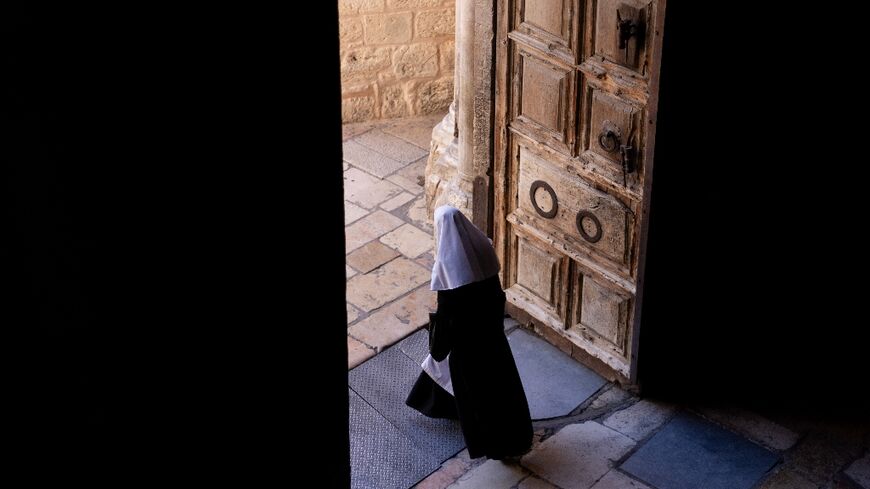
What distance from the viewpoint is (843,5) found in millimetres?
5324

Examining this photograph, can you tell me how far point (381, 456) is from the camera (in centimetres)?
550

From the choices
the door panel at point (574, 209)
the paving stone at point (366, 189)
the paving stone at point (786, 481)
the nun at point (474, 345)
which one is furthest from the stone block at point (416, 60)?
the paving stone at point (786, 481)

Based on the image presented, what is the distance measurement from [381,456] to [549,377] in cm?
107

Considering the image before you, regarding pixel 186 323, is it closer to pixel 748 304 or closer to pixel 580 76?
pixel 580 76

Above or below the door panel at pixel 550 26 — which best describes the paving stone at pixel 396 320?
below

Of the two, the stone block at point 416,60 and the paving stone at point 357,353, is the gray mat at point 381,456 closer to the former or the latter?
the paving stone at point 357,353

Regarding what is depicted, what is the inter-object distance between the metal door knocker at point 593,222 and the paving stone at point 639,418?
2.87 ft

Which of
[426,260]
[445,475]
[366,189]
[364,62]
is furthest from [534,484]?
[364,62]

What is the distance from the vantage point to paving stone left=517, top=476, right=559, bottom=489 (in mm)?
5281

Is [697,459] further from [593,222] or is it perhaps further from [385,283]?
[385,283]

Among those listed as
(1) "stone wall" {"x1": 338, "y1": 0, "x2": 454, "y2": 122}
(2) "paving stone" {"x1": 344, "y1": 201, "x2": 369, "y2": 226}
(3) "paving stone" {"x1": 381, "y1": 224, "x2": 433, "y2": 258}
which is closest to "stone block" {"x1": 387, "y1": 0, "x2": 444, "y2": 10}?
(1) "stone wall" {"x1": 338, "y1": 0, "x2": 454, "y2": 122}

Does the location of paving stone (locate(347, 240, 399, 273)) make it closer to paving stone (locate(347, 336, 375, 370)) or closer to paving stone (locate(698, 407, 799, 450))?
paving stone (locate(347, 336, 375, 370))

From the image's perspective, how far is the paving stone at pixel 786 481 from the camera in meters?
5.25

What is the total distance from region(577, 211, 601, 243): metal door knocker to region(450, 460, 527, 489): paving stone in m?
1.18
